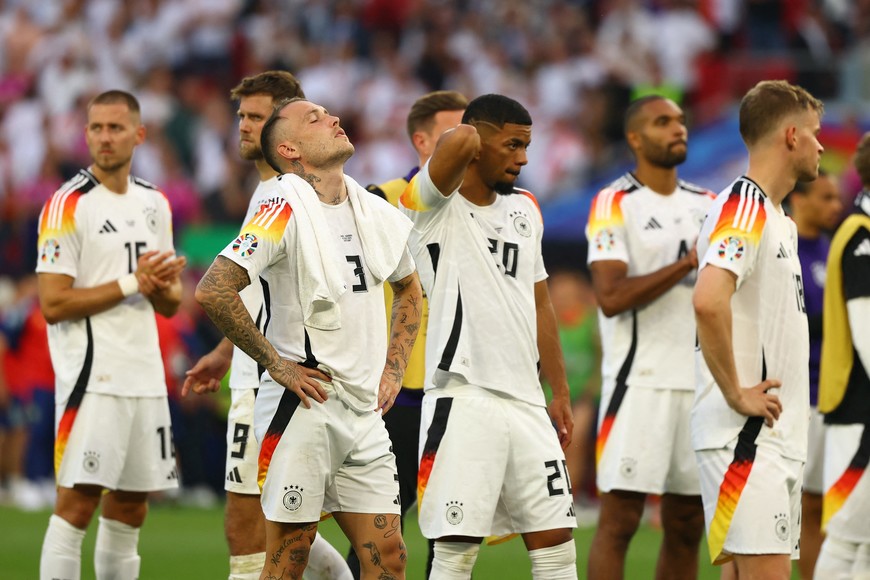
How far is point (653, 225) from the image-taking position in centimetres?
859

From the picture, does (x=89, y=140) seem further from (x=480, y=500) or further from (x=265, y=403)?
(x=480, y=500)

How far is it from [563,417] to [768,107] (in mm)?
1898

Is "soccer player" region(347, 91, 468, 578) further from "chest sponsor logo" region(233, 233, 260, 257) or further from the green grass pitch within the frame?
the green grass pitch

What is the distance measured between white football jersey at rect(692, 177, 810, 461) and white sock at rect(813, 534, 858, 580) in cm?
127

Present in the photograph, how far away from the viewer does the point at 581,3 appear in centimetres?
2125

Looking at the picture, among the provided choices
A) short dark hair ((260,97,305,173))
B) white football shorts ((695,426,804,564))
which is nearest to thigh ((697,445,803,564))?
white football shorts ((695,426,804,564))

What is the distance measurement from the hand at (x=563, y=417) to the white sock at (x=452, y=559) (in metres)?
0.81

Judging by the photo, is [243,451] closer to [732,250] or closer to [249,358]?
[249,358]

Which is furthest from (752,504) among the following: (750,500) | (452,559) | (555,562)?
(452,559)

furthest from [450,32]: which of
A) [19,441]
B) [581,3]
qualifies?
[19,441]

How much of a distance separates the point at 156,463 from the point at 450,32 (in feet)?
45.6

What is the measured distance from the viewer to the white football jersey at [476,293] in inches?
272

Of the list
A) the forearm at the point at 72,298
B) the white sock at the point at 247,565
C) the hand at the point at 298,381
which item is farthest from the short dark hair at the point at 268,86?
the white sock at the point at 247,565

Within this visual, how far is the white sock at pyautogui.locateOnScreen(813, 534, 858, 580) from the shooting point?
297 inches
